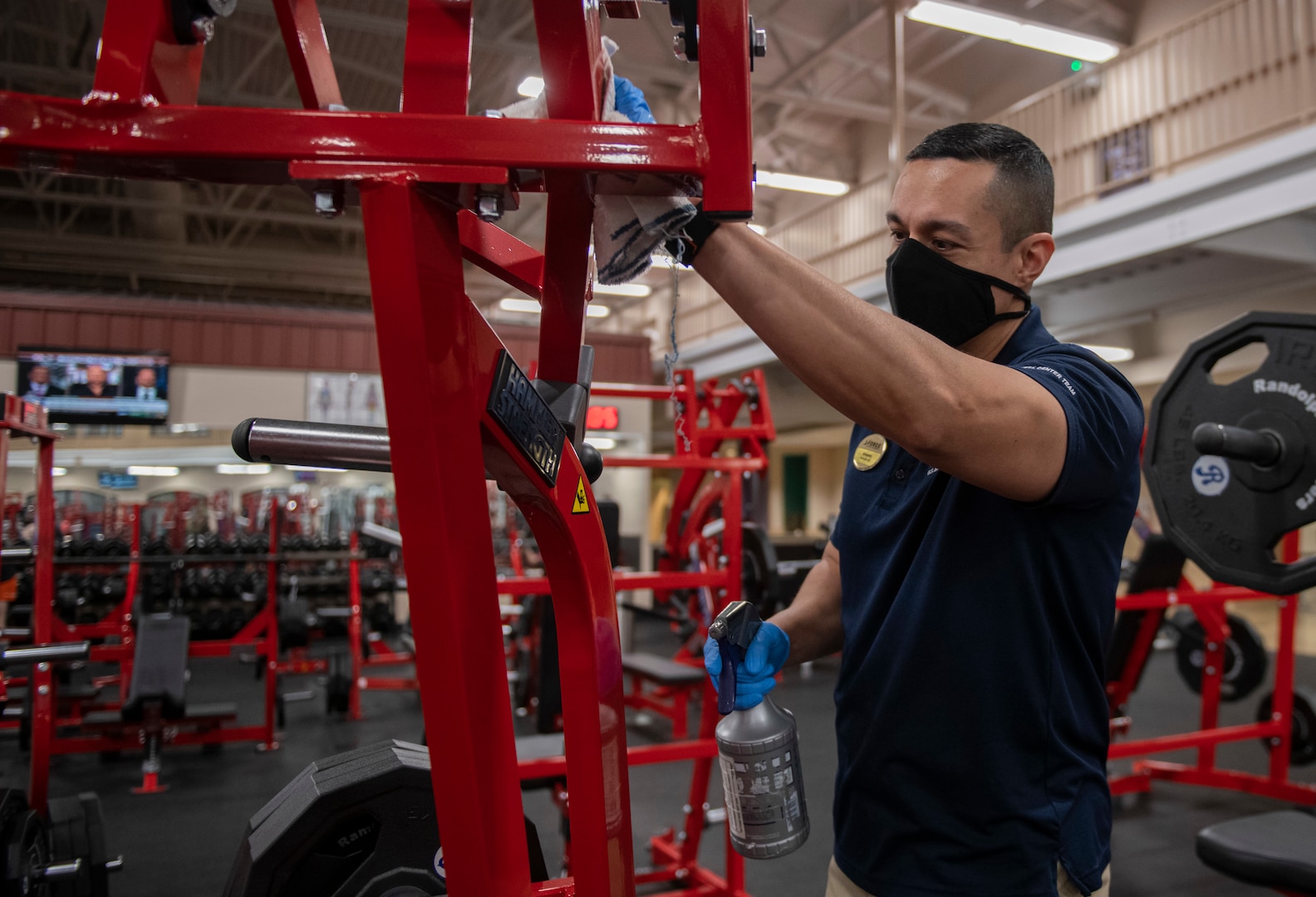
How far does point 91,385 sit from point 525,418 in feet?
32.7

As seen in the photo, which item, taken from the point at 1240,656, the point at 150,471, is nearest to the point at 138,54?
the point at 1240,656

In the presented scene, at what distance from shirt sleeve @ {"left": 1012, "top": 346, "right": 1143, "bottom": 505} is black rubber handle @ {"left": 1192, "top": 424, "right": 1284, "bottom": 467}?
1141 mm

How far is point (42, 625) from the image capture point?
111 inches

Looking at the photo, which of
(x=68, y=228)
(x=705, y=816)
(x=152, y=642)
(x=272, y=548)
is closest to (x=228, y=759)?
(x=152, y=642)

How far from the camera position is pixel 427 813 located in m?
1.18

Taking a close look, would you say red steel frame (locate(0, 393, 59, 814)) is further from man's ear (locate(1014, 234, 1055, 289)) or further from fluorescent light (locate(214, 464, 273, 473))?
fluorescent light (locate(214, 464, 273, 473))

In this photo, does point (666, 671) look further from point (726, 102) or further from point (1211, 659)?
point (726, 102)

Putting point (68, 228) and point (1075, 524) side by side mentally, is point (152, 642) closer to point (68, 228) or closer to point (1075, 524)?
point (1075, 524)

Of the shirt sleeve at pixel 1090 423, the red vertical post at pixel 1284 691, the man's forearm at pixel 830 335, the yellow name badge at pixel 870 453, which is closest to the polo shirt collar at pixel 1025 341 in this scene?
the shirt sleeve at pixel 1090 423

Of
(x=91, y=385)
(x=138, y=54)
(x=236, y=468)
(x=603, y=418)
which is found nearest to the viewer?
(x=138, y=54)

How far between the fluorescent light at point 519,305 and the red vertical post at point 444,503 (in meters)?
13.5

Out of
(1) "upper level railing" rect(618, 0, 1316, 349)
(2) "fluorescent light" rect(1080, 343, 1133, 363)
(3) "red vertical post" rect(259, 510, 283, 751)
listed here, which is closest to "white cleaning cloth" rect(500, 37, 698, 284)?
(3) "red vertical post" rect(259, 510, 283, 751)

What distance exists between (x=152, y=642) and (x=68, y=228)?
39.2ft

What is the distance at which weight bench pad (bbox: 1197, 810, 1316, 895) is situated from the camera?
169 cm
